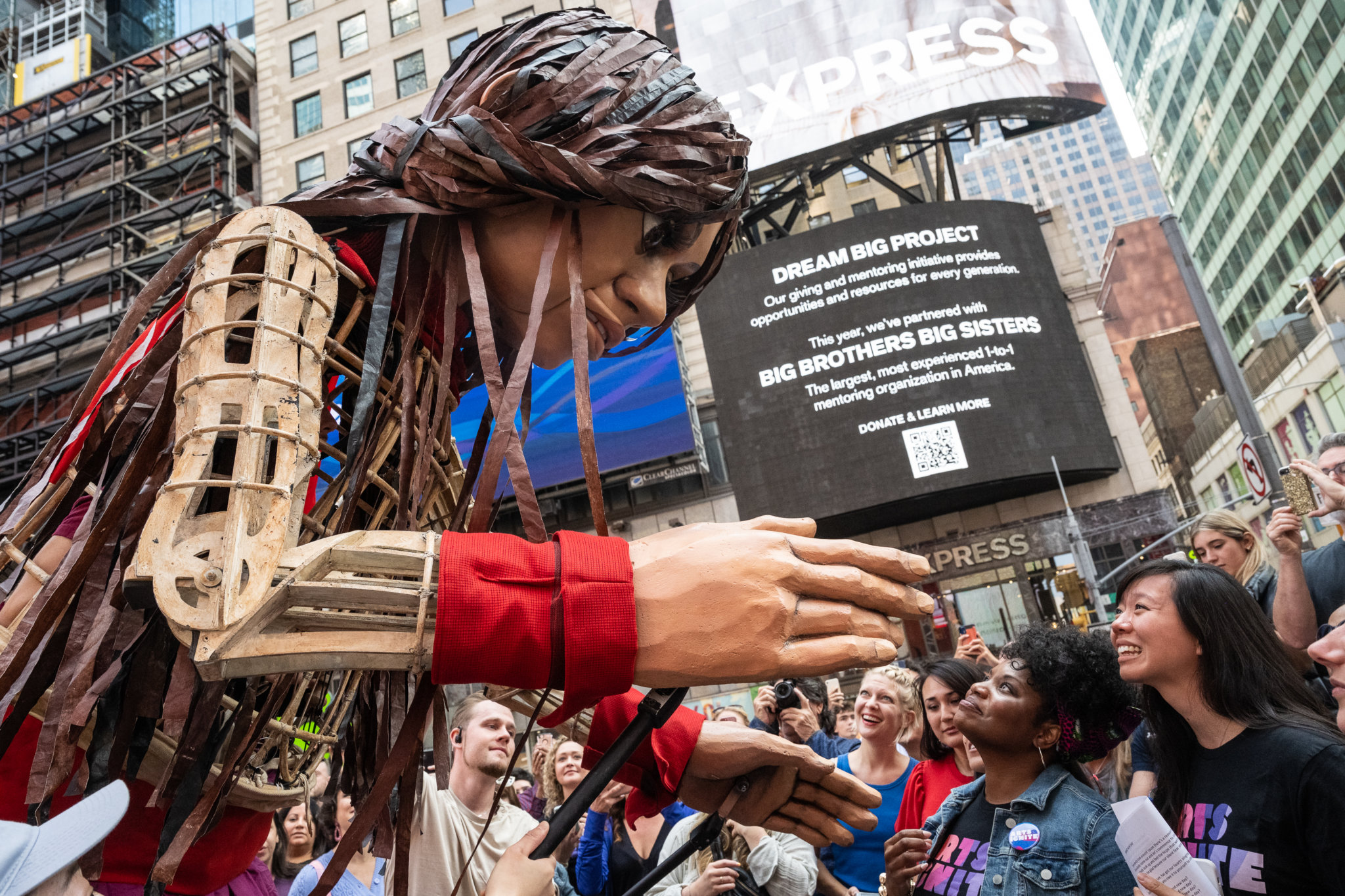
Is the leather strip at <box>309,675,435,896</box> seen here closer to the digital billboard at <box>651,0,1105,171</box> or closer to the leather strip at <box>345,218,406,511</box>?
the leather strip at <box>345,218,406,511</box>

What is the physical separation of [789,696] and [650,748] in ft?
11.8

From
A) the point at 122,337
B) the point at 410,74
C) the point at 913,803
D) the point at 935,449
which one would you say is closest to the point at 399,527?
the point at 122,337

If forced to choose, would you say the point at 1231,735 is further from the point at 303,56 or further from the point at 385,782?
the point at 303,56

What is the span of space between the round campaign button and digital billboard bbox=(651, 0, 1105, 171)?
20.5 m

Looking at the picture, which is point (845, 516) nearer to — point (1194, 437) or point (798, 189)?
point (798, 189)

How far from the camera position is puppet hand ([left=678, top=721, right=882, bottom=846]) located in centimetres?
211

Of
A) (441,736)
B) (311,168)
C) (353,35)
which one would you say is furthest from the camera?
(353,35)

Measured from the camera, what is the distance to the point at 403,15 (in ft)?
87.2

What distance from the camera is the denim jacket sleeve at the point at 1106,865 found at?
256cm

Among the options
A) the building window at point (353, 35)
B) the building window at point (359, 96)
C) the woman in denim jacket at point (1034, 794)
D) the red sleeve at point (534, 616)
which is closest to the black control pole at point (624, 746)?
the red sleeve at point (534, 616)

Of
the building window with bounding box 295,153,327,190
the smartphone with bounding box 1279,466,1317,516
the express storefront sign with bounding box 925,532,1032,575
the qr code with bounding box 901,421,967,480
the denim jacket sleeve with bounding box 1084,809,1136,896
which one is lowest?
the denim jacket sleeve with bounding box 1084,809,1136,896

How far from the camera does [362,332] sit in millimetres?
1866

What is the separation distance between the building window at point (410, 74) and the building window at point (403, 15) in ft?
3.19

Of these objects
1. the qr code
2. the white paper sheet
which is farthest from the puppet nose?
the qr code
